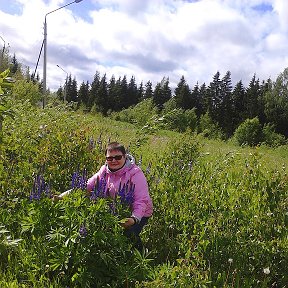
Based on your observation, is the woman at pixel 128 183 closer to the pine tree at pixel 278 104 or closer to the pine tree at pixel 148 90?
the pine tree at pixel 278 104

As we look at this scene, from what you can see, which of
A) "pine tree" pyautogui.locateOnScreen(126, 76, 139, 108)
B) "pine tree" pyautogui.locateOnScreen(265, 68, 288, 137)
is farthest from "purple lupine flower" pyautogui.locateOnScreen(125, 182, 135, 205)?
"pine tree" pyautogui.locateOnScreen(126, 76, 139, 108)

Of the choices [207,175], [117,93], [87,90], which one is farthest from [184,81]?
[207,175]

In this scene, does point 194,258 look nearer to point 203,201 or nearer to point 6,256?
point 203,201

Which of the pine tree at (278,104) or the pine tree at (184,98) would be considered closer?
the pine tree at (278,104)

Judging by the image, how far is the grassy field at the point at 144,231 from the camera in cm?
314

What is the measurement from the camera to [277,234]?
3.71 m

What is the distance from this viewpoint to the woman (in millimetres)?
3686

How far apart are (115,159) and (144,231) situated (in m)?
0.96

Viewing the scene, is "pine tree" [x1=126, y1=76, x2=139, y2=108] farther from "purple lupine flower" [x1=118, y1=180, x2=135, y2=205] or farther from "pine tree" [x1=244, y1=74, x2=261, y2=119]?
"purple lupine flower" [x1=118, y1=180, x2=135, y2=205]

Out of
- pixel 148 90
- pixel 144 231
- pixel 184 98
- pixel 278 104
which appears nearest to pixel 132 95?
pixel 148 90

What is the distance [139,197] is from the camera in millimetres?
3789

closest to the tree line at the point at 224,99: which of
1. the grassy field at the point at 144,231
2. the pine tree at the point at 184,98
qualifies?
the pine tree at the point at 184,98

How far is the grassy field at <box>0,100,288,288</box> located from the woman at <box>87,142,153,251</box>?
23cm

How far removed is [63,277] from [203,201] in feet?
5.63
